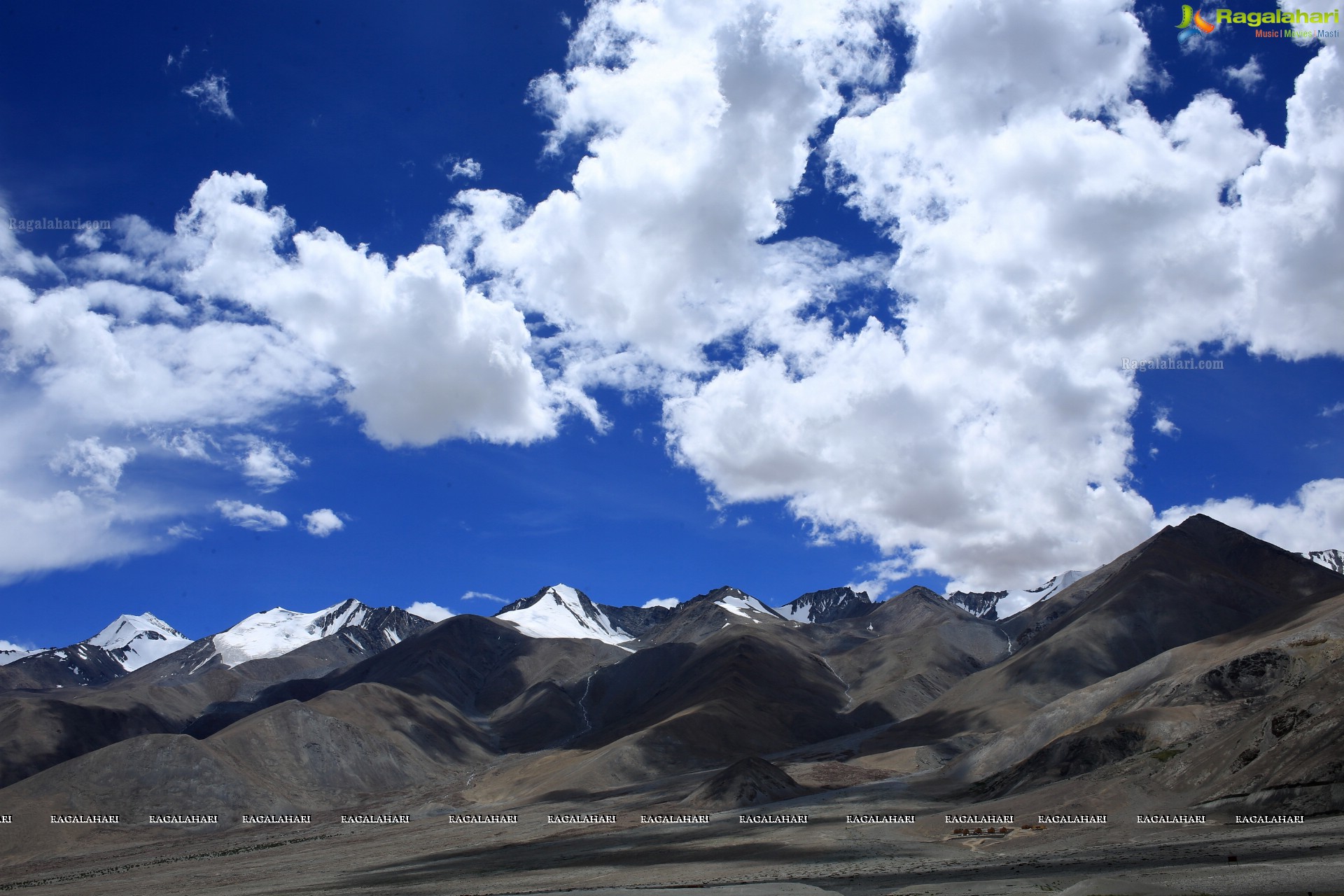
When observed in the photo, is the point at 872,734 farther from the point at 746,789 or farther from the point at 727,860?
the point at 727,860

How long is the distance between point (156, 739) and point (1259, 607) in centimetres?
16935

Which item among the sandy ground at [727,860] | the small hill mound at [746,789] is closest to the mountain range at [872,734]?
the small hill mound at [746,789]

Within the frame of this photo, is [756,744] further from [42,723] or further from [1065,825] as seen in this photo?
[42,723]

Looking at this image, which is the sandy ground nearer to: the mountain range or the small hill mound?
Result: the small hill mound

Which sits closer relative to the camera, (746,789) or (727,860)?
(727,860)

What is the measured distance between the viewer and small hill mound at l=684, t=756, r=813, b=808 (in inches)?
3051

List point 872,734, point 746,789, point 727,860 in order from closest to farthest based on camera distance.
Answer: point 727,860
point 746,789
point 872,734

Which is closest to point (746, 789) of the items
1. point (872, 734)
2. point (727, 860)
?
point (727, 860)

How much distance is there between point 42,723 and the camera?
15412cm

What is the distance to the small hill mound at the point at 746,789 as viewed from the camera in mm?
77500

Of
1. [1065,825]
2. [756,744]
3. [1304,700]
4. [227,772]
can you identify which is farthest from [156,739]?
[1304,700]

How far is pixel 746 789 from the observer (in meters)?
78.8

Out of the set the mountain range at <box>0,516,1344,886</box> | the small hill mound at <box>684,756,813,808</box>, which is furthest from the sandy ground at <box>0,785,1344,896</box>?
the mountain range at <box>0,516,1344,886</box>

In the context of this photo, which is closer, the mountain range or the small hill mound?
the mountain range
